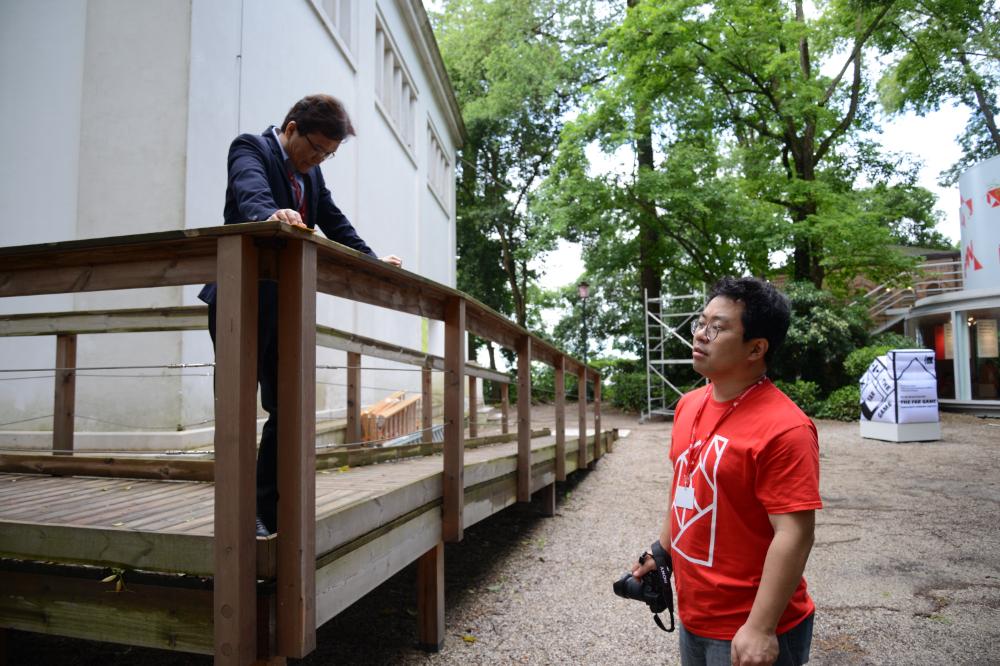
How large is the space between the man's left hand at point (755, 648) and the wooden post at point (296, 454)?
130 cm

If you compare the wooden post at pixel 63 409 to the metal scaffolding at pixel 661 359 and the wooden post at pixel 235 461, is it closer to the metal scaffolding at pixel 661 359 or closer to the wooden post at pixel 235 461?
the wooden post at pixel 235 461

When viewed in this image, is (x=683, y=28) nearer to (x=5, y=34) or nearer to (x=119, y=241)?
(x=5, y=34)

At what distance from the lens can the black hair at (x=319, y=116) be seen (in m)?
2.57

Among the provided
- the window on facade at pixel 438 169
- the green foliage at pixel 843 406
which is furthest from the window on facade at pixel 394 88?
the green foliage at pixel 843 406

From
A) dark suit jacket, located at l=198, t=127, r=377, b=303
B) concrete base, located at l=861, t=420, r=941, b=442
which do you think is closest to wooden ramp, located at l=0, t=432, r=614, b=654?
dark suit jacket, located at l=198, t=127, r=377, b=303

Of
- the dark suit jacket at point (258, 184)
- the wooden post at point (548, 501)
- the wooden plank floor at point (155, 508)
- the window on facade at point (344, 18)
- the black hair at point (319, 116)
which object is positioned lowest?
the wooden post at point (548, 501)

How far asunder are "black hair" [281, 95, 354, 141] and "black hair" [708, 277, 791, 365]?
1.61 metres

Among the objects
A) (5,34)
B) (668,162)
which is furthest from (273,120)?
(668,162)

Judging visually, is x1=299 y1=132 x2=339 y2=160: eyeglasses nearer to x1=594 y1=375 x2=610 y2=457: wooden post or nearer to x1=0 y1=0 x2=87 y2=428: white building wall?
x1=0 y1=0 x2=87 y2=428: white building wall

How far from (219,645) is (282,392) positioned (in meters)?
0.78

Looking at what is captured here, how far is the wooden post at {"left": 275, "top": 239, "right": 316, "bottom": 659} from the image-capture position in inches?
81.3

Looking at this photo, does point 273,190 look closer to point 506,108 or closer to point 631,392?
point 631,392

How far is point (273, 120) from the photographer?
22.9 feet

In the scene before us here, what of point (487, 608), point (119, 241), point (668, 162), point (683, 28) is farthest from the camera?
point (668, 162)
